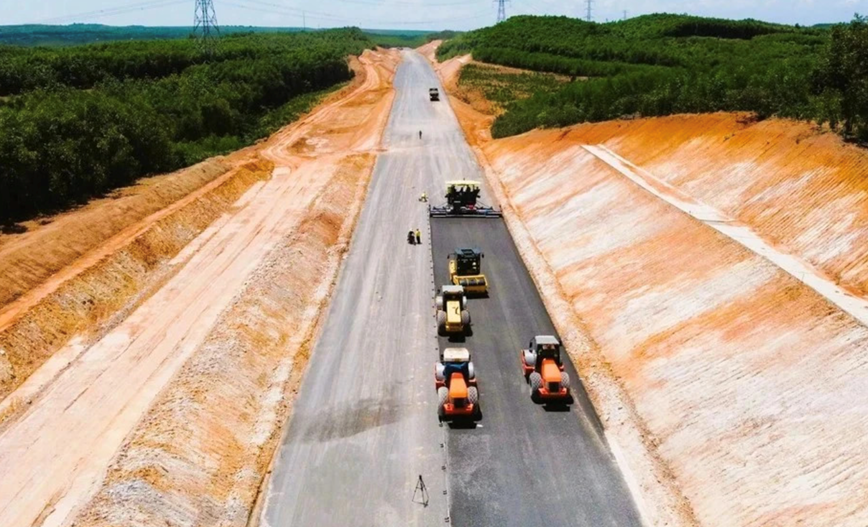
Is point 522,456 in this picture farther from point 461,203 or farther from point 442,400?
point 461,203

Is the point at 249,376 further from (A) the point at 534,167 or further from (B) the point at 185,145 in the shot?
(B) the point at 185,145

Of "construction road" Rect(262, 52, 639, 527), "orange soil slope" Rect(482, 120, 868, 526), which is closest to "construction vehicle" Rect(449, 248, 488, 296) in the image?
"construction road" Rect(262, 52, 639, 527)

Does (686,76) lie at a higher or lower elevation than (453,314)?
higher

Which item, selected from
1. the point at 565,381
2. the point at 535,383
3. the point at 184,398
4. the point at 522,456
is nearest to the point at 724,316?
the point at 565,381

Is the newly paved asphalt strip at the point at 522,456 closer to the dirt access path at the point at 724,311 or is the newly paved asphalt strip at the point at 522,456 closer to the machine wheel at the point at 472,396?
the machine wheel at the point at 472,396

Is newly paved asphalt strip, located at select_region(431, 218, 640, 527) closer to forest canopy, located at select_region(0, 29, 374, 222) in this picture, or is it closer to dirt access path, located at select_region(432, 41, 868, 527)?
dirt access path, located at select_region(432, 41, 868, 527)
